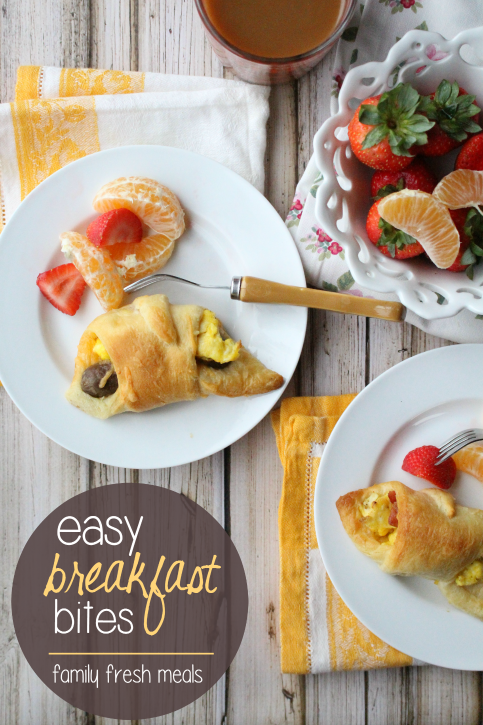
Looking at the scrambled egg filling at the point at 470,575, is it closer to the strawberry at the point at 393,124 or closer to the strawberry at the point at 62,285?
the strawberry at the point at 393,124

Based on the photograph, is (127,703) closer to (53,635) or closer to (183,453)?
(53,635)

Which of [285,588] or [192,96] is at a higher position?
[192,96]

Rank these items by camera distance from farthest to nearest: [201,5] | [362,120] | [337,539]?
1. [337,539]
2. [201,5]
3. [362,120]

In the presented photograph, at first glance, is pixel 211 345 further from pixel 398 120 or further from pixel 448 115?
pixel 448 115

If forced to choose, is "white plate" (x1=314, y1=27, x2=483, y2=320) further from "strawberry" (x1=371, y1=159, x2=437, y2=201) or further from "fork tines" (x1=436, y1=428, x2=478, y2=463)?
"fork tines" (x1=436, y1=428, x2=478, y2=463)

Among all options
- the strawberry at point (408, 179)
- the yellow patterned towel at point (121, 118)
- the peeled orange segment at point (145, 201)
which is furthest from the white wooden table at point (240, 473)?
the strawberry at point (408, 179)

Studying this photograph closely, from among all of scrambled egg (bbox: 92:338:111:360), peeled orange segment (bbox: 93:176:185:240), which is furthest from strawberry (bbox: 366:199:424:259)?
scrambled egg (bbox: 92:338:111:360)

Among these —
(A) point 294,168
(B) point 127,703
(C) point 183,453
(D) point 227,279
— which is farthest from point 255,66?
(B) point 127,703
